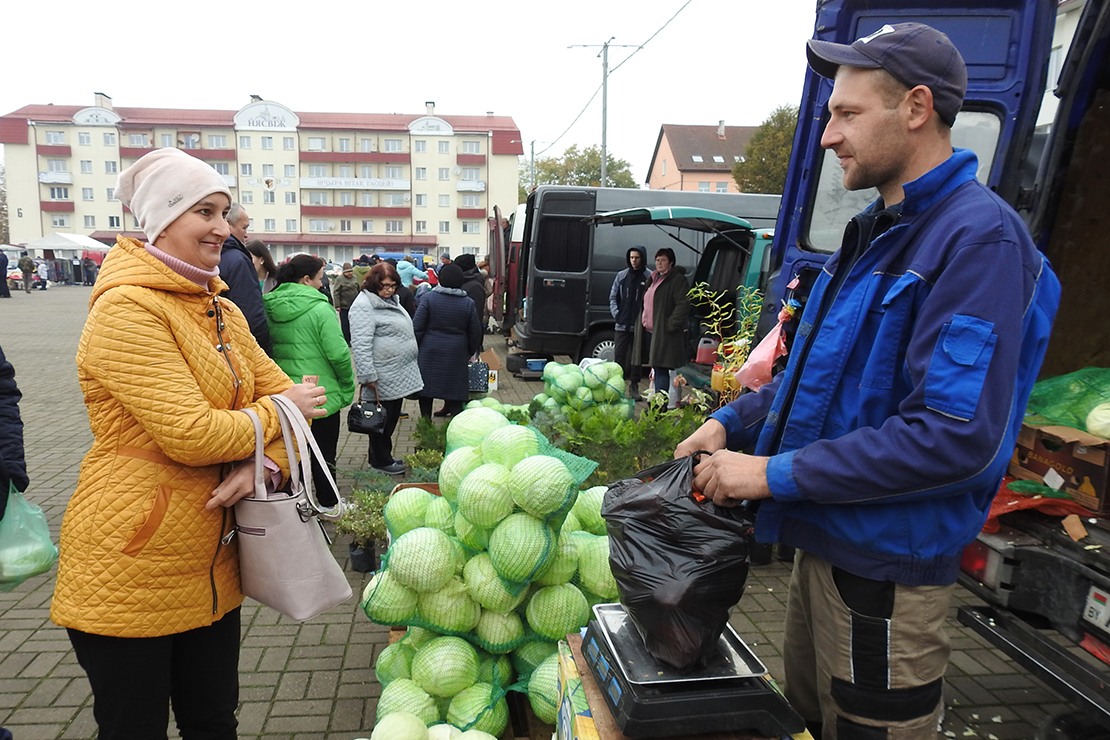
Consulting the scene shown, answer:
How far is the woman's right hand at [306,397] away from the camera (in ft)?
7.60

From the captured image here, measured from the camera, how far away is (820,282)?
73.7 inches

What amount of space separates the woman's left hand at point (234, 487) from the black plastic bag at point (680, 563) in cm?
108

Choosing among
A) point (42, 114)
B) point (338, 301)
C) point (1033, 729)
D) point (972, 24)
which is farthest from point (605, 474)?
point (42, 114)

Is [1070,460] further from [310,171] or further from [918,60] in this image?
[310,171]

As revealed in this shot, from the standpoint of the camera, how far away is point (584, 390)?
246 inches

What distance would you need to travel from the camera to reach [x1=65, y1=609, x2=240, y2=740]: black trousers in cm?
202

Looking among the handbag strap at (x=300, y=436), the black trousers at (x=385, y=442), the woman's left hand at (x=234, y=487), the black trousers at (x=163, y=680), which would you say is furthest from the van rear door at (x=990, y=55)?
the black trousers at (x=385, y=442)

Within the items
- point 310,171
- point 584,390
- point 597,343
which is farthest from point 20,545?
point 310,171

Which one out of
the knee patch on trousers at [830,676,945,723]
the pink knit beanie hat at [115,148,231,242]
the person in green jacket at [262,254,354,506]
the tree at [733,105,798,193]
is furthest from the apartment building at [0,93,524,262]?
the knee patch on trousers at [830,676,945,723]

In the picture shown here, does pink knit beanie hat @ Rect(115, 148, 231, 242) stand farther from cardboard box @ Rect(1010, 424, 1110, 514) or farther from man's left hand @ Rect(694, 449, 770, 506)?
cardboard box @ Rect(1010, 424, 1110, 514)

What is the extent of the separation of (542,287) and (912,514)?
9900mm

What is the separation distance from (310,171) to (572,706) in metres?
67.4

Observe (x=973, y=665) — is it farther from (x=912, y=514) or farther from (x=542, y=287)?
(x=542, y=287)

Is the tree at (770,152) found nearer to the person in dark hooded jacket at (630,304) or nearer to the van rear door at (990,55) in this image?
the person in dark hooded jacket at (630,304)
